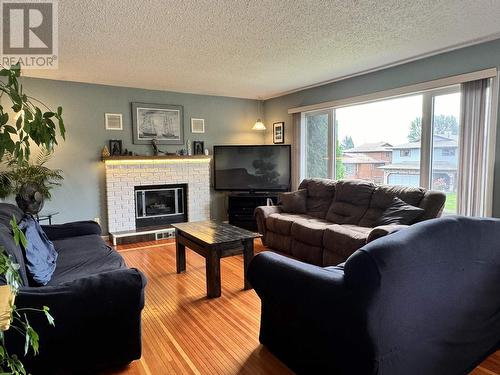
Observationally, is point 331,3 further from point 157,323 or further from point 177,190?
point 177,190

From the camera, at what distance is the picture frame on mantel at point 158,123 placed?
5223mm

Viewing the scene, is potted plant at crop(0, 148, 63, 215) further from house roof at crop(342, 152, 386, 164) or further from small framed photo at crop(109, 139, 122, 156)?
house roof at crop(342, 152, 386, 164)

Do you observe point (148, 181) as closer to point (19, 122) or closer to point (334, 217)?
point (334, 217)

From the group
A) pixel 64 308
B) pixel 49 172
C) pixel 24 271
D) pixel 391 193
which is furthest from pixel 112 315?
pixel 49 172

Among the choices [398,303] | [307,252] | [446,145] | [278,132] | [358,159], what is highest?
[278,132]

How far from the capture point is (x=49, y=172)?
4.43 m

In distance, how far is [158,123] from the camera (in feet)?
17.7

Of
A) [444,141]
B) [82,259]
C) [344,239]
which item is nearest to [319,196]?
[344,239]

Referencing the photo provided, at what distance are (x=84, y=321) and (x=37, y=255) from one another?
2.63ft

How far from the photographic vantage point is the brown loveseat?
328 cm

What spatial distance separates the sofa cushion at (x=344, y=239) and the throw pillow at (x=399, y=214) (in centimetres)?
22

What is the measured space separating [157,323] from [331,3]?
2735 millimetres

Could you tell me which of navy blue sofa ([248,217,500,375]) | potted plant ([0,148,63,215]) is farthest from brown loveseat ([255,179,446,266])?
potted plant ([0,148,63,215])

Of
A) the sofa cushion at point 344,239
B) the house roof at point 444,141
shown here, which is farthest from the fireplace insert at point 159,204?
the house roof at point 444,141
